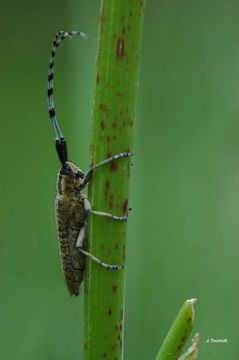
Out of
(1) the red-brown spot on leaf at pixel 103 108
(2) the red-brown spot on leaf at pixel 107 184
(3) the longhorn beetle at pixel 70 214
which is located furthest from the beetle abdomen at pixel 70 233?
(1) the red-brown spot on leaf at pixel 103 108

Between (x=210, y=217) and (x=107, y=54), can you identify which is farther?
(x=210, y=217)

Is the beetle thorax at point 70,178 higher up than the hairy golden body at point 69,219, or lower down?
higher up

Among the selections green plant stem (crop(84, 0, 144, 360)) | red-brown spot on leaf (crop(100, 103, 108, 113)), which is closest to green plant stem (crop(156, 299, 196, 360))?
green plant stem (crop(84, 0, 144, 360))

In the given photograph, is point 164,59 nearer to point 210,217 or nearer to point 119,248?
point 210,217

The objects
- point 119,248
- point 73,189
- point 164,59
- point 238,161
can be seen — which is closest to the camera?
point 119,248

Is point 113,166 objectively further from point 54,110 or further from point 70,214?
point 70,214

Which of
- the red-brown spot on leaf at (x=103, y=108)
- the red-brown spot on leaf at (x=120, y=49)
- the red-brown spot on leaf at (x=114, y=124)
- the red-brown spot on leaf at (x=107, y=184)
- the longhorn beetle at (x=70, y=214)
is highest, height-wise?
the red-brown spot on leaf at (x=120, y=49)

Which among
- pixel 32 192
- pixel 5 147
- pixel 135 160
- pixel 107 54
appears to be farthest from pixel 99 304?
pixel 5 147

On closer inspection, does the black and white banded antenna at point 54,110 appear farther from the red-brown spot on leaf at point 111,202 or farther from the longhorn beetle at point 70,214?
the red-brown spot on leaf at point 111,202
